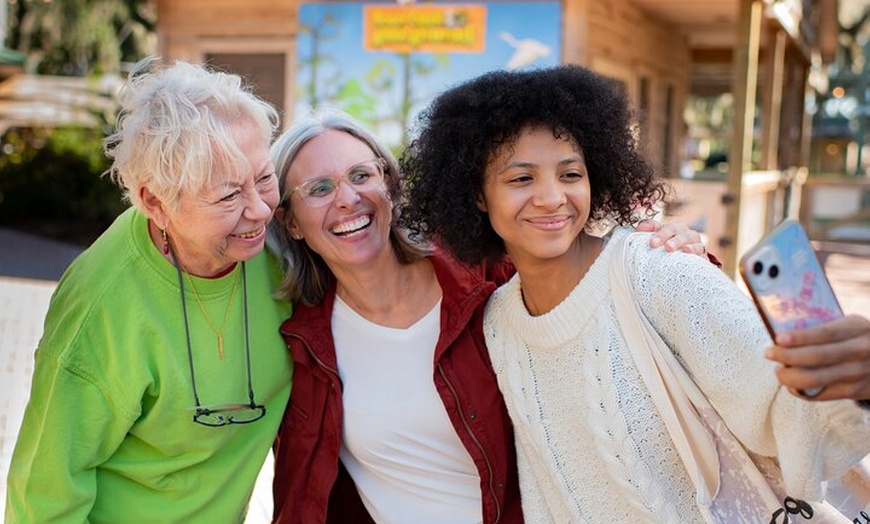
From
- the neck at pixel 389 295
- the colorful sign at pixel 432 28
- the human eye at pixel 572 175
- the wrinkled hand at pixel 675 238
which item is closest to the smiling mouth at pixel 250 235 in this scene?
the neck at pixel 389 295

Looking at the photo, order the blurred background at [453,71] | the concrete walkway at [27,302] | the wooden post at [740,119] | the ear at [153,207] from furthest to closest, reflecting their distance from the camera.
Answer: the blurred background at [453,71] → the wooden post at [740,119] → the concrete walkway at [27,302] → the ear at [153,207]

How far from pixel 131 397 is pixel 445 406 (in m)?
0.77

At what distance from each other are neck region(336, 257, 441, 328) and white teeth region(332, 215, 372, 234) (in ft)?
0.42

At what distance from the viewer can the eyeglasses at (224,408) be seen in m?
2.32

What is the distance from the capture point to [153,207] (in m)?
2.29

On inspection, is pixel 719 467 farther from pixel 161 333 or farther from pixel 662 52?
pixel 662 52

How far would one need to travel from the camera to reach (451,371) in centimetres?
254

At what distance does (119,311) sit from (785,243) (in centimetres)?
148

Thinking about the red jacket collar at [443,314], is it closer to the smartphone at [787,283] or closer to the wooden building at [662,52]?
the smartphone at [787,283]

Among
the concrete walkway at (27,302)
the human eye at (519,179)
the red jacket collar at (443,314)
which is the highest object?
the human eye at (519,179)

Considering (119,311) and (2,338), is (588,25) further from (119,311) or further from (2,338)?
(119,311)

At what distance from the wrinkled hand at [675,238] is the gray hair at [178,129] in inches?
36.7

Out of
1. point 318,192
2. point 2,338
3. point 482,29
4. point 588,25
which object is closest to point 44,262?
point 2,338

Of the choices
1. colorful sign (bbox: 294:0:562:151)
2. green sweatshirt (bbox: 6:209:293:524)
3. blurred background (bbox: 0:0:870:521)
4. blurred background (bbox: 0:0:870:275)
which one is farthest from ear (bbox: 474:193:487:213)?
colorful sign (bbox: 294:0:562:151)
